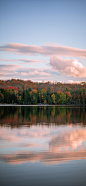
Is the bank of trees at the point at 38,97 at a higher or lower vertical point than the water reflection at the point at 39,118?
lower

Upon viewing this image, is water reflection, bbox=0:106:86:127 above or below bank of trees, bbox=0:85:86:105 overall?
above

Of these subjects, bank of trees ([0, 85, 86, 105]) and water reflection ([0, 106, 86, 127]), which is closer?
water reflection ([0, 106, 86, 127])

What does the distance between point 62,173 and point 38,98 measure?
14330cm

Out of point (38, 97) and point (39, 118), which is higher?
point (39, 118)

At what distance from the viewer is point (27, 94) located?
139m

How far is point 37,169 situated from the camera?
6.34m

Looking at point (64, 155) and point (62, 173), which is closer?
point (62, 173)

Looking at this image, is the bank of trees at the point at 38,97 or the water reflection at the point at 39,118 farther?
the bank of trees at the point at 38,97

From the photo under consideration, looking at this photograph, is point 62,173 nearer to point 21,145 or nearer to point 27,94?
point 21,145

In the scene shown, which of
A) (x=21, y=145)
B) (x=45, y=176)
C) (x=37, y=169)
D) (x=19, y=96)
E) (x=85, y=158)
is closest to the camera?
(x=45, y=176)

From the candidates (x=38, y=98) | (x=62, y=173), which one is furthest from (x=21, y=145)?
(x=38, y=98)

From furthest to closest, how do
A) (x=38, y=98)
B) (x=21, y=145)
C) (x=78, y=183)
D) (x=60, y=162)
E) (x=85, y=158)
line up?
(x=38, y=98) < (x=21, y=145) < (x=85, y=158) < (x=60, y=162) < (x=78, y=183)

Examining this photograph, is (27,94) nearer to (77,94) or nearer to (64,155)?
(77,94)

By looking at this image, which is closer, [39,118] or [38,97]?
[39,118]
